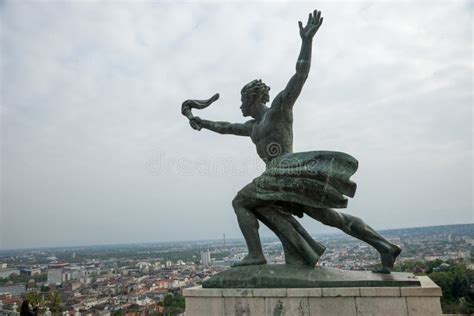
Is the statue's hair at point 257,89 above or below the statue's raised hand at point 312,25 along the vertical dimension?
below

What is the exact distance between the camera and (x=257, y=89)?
19.9ft

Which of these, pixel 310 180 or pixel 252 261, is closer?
pixel 310 180

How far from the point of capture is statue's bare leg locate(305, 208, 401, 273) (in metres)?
4.89

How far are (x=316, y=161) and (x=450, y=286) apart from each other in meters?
14.9

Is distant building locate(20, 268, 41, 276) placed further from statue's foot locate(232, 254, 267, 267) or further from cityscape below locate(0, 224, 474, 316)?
statue's foot locate(232, 254, 267, 267)

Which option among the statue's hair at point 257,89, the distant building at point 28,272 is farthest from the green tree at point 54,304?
the statue's hair at point 257,89

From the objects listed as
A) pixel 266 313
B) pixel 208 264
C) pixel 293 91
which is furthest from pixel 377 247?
pixel 208 264

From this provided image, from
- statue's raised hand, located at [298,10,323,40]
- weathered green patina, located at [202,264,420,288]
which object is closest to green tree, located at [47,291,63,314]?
weathered green patina, located at [202,264,420,288]

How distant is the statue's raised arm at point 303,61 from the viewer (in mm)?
5168

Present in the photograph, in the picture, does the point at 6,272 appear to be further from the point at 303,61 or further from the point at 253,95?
the point at 303,61

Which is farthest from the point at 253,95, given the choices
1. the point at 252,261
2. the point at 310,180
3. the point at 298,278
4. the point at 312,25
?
the point at 298,278

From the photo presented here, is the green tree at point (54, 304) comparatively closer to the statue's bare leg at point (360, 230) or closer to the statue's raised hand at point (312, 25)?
the statue's bare leg at point (360, 230)

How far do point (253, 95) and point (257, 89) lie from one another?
0.12 m

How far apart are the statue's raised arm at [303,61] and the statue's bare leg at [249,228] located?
1641mm
